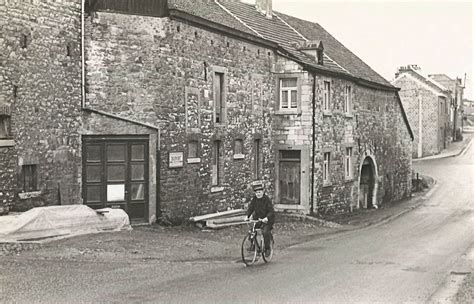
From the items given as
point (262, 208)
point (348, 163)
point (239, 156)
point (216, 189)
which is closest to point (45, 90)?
point (262, 208)

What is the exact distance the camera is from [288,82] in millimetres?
28922

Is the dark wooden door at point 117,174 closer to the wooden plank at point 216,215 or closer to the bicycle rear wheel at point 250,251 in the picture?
the wooden plank at point 216,215

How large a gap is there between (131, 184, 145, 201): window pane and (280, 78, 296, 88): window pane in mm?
11171

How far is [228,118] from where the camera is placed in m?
24.7

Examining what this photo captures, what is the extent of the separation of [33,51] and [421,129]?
56.3m

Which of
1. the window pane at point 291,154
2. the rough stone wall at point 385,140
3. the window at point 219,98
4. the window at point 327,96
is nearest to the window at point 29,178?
the window at point 219,98

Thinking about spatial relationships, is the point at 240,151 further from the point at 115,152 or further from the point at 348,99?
the point at 348,99

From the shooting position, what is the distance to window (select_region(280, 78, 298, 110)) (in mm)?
28859

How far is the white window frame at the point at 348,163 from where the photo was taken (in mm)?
33594

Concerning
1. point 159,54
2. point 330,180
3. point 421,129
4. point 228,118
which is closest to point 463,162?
point 421,129

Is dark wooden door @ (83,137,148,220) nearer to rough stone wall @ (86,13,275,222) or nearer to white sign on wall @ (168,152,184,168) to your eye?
rough stone wall @ (86,13,275,222)

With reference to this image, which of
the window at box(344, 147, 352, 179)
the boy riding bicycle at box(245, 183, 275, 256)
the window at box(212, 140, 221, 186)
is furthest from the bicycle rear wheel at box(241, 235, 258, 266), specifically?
the window at box(344, 147, 352, 179)

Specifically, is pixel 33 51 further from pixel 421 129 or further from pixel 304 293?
pixel 421 129

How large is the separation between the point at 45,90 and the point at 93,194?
3.47m
